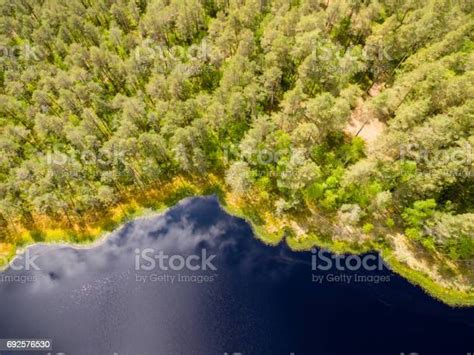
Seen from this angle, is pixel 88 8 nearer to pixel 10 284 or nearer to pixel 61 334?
A: pixel 10 284

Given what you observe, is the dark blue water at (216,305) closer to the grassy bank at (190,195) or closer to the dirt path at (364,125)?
the grassy bank at (190,195)

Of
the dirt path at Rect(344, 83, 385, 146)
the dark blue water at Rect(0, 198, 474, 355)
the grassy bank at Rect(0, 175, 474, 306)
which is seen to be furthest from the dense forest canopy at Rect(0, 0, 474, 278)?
the dark blue water at Rect(0, 198, 474, 355)

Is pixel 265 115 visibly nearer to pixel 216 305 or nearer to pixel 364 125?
pixel 364 125

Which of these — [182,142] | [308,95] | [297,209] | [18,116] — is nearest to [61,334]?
[182,142]

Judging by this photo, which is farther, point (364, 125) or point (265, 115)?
point (364, 125)

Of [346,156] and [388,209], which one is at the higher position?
[346,156]

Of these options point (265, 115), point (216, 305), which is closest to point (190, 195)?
point (265, 115)

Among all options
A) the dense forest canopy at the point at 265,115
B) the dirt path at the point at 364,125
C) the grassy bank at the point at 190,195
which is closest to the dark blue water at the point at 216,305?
the grassy bank at the point at 190,195
